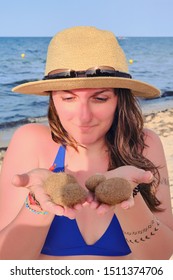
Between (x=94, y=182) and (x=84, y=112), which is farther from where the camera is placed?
(x=84, y=112)

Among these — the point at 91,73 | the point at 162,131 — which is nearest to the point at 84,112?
the point at 91,73

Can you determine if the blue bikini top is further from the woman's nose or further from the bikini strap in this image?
the woman's nose

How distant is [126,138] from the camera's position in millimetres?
1676

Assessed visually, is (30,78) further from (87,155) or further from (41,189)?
(41,189)

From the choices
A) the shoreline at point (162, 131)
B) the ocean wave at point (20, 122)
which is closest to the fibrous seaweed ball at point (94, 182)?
the shoreline at point (162, 131)

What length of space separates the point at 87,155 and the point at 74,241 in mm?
313

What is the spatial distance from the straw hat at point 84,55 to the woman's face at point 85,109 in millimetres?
27

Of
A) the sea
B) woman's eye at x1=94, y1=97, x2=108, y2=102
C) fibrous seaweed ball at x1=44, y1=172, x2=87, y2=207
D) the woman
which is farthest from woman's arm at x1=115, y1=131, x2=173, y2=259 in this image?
the sea

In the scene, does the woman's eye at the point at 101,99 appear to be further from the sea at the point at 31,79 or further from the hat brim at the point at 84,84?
the sea at the point at 31,79

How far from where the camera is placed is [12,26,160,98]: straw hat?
59.9 inches

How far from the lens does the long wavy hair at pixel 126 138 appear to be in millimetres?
1618

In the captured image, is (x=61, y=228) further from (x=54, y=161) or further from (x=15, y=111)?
(x=15, y=111)

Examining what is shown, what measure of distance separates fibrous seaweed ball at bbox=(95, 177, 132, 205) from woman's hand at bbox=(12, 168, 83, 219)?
2.5 inches
